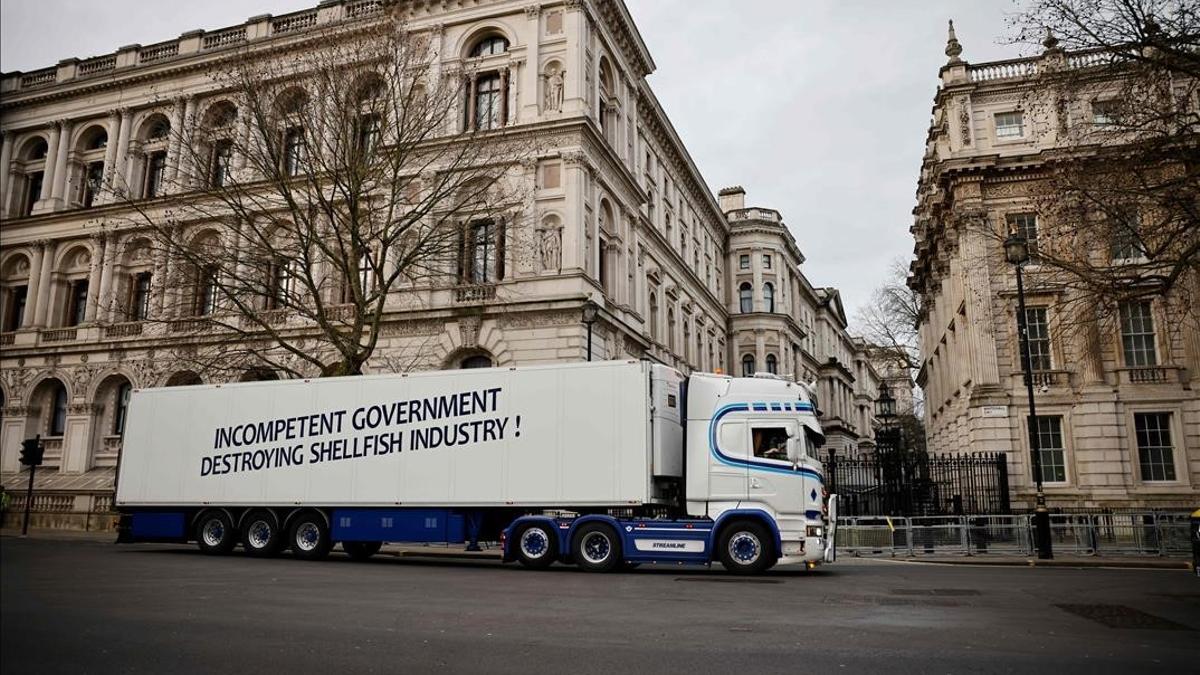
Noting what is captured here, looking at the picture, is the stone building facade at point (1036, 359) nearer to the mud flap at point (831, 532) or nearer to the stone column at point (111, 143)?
the mud flap at point (831, 532)

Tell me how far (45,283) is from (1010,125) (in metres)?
43.5

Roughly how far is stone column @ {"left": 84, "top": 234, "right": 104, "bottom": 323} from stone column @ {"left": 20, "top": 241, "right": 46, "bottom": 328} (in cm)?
295

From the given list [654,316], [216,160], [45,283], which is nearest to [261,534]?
[216,160]

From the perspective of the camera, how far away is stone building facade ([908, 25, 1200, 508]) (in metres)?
29.8

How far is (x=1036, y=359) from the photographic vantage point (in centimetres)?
3225

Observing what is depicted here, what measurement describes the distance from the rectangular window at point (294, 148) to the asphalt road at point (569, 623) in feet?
45.4

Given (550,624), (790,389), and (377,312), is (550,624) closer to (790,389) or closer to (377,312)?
(790,389)

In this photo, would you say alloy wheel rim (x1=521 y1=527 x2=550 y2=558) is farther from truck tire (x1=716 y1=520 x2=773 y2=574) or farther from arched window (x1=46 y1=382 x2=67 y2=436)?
arched window (x1=46 y1=382 x2=67 y2=436)

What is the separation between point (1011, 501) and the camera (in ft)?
99.9

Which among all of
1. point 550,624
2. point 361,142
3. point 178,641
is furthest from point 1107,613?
point 361,142

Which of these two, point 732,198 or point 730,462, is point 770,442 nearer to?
point 730,462

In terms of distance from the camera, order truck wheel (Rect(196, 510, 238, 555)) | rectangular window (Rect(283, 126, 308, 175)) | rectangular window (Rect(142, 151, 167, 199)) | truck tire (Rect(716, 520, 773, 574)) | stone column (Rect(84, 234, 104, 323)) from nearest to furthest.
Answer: truck tire (Rect(716, 520, 773, 574)) → truck wheel (Rect(196, 510, 238, 555)) → rectangular window (Rect(283, 126, 308, 175)) → stone column (Rect(84, 234, 104, 323)) → rectangular window (Rect(142, 151, 167, 199))

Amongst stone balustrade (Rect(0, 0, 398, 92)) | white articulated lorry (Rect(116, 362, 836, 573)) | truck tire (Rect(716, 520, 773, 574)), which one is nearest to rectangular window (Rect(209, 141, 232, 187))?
stone balustrade (Rect(0, 0, 398, 92))

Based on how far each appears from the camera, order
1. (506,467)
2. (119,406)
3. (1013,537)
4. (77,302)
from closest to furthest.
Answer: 1. (506,467)
2. (1013,537)
3. (119,406)
4. (77,302)
